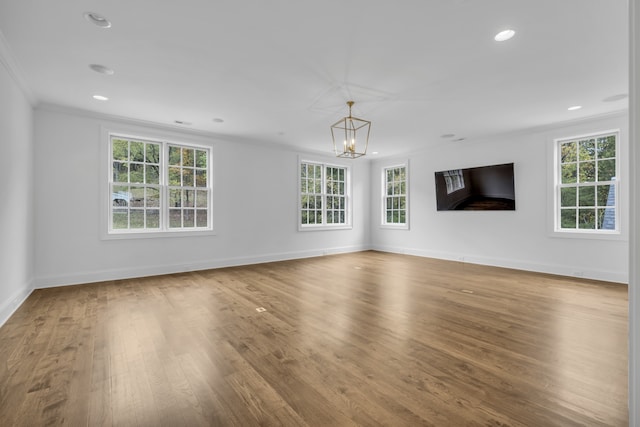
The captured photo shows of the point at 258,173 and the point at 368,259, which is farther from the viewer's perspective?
the point at 368,259

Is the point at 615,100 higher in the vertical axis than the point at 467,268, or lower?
higher

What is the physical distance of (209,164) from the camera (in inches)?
234

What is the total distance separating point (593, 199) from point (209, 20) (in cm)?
631

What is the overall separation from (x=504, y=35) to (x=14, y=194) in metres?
5.41

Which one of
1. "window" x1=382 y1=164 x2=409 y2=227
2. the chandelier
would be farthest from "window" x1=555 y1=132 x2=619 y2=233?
the chandelier

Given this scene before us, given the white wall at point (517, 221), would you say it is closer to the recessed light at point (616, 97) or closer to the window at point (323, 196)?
the recessed light at point (616, 97)

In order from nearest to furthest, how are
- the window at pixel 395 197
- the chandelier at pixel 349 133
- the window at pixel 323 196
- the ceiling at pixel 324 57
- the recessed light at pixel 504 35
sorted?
the ceiling at pixel 324 57, the recessed light at pixel 504 35, the chandelier at pixel 349 133, the window at pixel 323 196, the window at pixel 395 197

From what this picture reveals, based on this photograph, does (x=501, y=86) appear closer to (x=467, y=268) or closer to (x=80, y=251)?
(x=467, y=268)

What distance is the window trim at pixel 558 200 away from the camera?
471 cm

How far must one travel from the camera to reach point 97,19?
2.40 m

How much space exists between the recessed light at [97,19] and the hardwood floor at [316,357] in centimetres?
270

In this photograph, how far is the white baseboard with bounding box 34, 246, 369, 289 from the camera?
441cm

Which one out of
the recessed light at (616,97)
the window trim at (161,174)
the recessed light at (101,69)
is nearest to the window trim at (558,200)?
the recessed light at (616,97)

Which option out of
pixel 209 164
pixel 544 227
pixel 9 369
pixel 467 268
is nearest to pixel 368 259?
pixel 467 268
